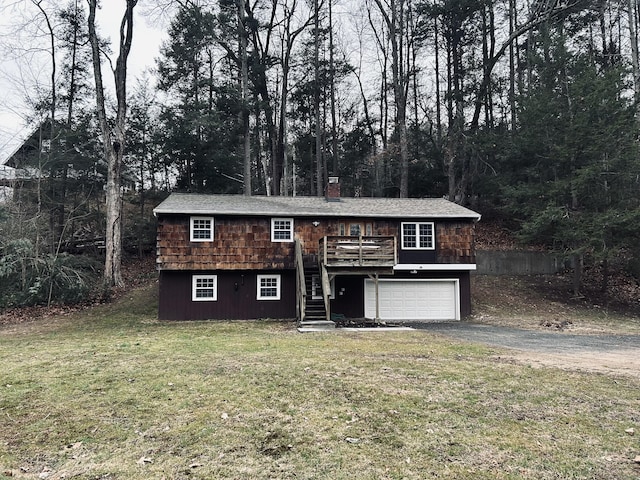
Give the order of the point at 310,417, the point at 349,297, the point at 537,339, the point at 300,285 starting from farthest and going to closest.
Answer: the point at 349,297
the point at 300,285
the point at 537,339
the point at 310,417

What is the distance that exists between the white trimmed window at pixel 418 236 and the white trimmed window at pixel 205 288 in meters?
7.99

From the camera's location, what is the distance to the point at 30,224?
19656 mm

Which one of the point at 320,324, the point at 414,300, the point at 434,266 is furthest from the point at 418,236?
the point at 320,324

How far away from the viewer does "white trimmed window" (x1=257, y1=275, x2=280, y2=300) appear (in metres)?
18.6

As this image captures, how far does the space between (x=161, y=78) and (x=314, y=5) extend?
34.9 ft

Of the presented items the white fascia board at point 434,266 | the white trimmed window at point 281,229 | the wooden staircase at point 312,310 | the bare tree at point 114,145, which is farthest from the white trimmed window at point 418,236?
the bare tree at point 114,145

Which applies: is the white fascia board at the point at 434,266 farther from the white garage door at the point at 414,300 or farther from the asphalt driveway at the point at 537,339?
the asphalt driveway at the point at 537,339

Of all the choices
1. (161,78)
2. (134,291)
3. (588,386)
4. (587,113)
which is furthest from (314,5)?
(588,386)

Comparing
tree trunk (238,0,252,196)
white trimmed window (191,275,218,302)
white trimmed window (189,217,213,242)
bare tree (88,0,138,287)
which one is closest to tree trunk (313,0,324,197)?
tree trunk (238,0,252,196)

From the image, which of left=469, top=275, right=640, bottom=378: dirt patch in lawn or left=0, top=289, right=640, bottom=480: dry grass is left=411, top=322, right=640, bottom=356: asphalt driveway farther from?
left=0, top=289, right=640, bottom=480: dry grass

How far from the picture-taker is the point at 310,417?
17.9ft

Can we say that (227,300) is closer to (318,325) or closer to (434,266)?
(318,325)

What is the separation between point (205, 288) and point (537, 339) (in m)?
12.0

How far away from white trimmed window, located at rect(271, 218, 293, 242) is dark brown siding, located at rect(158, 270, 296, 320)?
4.53 feet
